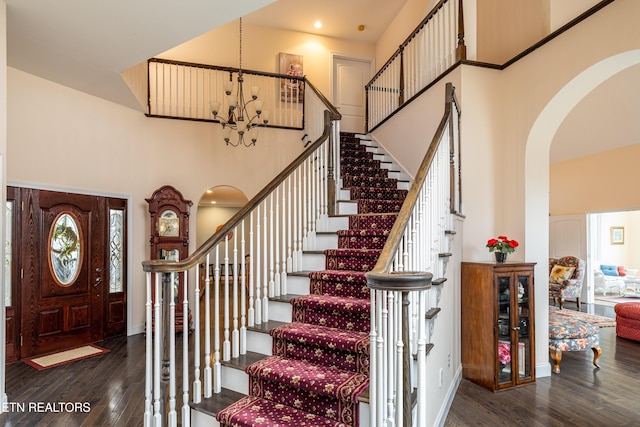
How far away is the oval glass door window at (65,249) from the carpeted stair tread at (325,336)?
3.51 metres

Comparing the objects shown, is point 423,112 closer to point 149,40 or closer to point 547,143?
point 547,143

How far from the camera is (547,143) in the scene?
398 centimetres

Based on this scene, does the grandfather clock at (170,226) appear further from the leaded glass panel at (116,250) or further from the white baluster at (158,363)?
the white baluster at (158,363)

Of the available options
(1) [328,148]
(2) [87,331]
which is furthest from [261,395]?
(2) [87,331]

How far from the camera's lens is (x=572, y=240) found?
838 cm

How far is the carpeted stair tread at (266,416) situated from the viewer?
7.23 ft

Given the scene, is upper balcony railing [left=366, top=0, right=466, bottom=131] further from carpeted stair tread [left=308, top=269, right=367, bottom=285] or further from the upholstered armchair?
the upholstered armchair

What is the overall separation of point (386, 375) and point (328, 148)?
302 cm

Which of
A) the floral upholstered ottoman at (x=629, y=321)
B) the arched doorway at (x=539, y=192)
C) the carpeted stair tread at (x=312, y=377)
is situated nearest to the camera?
the carpeted stair tread at (x=312, y=377)

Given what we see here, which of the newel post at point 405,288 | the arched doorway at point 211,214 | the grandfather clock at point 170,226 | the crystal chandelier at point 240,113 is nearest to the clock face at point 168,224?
the grandfather clock at point 170,226

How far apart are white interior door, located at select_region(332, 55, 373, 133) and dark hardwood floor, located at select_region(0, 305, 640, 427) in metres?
6.05

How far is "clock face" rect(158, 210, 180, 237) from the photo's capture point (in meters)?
5.42

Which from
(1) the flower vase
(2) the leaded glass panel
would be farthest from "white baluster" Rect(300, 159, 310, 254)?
(2) the leaded glass panel

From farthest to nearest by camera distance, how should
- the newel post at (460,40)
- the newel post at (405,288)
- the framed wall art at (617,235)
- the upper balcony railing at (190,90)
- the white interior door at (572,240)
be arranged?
the framed wall art at (617,235)
the white interior door at (572,240)
the upper balcony railing at (190,90)
the newel post at (460,40)
the newel post at (405,288)
